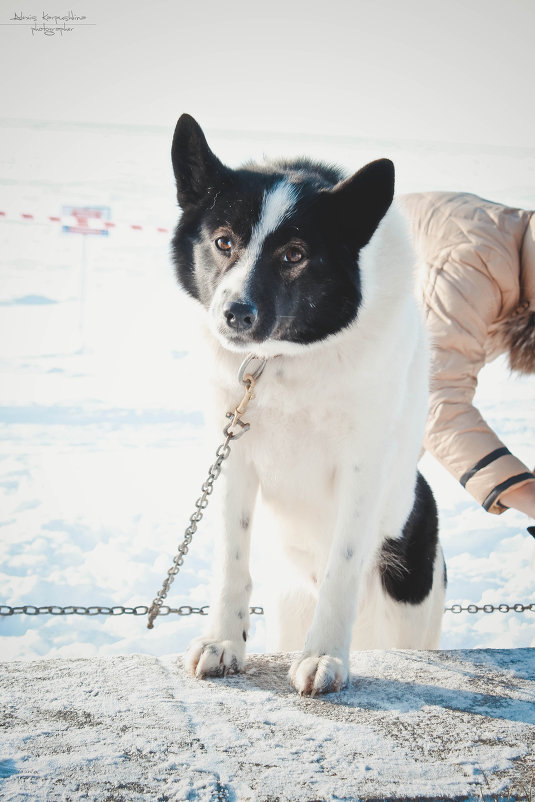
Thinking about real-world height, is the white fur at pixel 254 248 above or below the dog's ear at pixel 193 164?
below

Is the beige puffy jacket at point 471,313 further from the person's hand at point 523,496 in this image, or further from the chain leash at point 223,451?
the chain leash at point 223,451

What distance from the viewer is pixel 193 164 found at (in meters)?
2.30

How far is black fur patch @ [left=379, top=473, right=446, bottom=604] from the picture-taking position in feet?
8.86

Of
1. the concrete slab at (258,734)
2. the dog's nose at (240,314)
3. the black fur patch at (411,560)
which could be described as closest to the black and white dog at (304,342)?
the dog's nose at (240,314)

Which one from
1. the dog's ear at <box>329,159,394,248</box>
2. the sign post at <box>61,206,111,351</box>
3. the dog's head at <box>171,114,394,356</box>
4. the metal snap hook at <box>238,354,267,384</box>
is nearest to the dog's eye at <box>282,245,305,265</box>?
the dog's head at <box>171,114,394,356</box>

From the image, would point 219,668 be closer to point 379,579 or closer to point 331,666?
point 331,666

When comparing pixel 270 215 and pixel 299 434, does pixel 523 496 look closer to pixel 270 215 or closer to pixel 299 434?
pixel 299 434

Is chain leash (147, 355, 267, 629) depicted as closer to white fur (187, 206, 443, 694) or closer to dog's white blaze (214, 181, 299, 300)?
white fur (187, 206, 443, 694)

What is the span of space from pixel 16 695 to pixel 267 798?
0.75 m

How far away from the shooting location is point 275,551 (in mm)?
2730

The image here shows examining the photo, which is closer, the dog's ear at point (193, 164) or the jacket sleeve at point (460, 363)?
the dog's ear at point (193, 164)

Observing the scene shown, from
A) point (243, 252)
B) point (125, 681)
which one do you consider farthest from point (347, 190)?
point (125, 681)

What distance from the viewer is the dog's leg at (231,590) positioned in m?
1.96

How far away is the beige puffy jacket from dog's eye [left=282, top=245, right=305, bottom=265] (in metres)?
1.23
